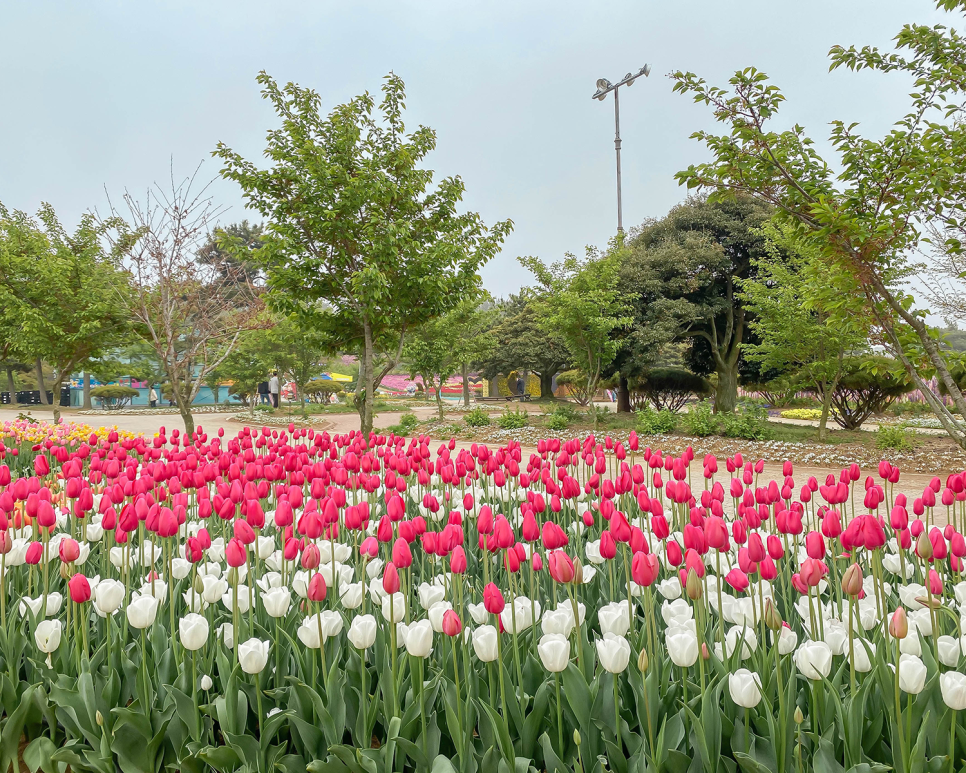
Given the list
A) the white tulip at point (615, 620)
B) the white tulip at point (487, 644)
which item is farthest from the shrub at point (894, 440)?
the white tulip at point (487, 644)

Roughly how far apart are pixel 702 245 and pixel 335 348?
39.0ft

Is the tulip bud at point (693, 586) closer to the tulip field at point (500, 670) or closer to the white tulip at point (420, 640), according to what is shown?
the tulip field at point (500, 670)

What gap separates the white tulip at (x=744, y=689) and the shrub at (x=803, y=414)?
24972mm

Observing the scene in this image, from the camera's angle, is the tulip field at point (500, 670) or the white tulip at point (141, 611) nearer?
the tulip field at point (500, 670)

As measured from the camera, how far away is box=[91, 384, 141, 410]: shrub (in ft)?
125

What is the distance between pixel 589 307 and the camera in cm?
1554

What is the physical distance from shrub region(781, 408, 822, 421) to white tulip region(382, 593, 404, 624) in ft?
82.3

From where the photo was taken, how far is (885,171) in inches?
191

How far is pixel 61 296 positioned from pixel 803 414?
25983 millimetres

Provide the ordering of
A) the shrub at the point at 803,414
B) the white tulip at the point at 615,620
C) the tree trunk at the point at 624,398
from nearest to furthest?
1. the white tulip at the point at 615,620
2. the tree trunk at the point at 624,398
3. the shrub at the point at 803,414

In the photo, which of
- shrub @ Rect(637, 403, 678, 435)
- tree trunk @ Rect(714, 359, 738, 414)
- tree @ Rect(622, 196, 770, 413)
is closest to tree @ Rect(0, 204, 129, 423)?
shrub @ Rect(637, 403, 678, 435)

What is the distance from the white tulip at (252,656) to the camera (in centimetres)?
175

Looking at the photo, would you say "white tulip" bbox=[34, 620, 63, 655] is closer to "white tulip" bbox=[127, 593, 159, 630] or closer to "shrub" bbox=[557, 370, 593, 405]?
"white tulip" bbox=[127, 593, 159, 630]

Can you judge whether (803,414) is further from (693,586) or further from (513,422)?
(693,586)
